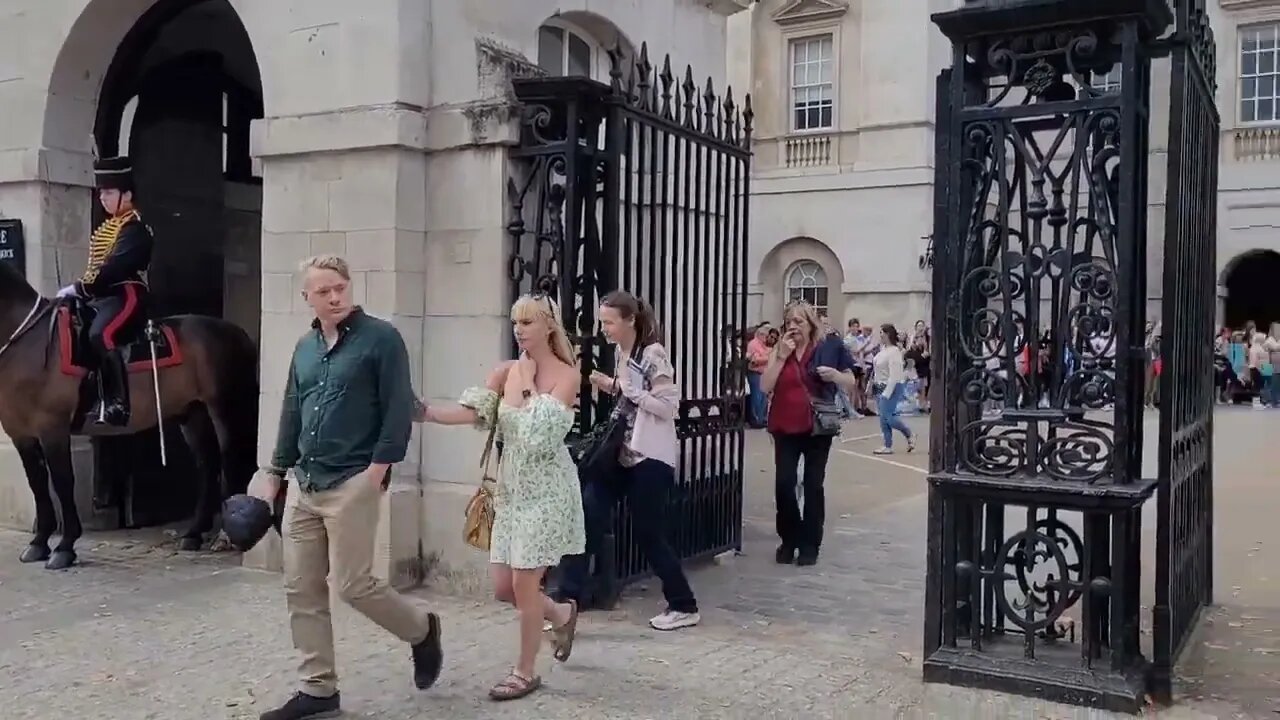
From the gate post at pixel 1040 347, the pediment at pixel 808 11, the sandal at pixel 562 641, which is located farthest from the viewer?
the pediment at pixel 808 11

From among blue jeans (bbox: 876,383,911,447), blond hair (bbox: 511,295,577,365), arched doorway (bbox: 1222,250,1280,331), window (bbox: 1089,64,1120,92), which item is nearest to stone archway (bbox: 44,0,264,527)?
blond hair (bbox: 511,295,577,365)

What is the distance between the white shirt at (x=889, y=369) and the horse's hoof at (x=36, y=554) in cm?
995

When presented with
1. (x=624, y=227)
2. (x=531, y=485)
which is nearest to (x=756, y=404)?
(x=624, y=227)

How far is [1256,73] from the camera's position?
26.1 m

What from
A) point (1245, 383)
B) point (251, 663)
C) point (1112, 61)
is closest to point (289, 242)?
point (251, 663)

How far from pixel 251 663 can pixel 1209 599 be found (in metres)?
5.19

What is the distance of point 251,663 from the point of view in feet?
19.0

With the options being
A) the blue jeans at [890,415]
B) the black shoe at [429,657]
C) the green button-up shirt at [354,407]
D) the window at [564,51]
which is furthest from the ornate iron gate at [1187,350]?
the blue jeans at [890,415]

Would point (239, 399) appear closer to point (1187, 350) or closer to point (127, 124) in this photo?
point (127, 124)

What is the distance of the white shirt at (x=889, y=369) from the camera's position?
1543cm

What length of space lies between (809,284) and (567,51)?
18343 mm

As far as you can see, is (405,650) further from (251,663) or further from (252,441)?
(252,441)

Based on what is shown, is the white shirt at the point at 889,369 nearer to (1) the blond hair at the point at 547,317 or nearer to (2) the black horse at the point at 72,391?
(2) the black horse at the point at 72,391

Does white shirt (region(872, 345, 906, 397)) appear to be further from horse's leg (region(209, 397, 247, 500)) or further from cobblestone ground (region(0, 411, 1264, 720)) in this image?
horse's leg (region(209, 397, 247, 500))
